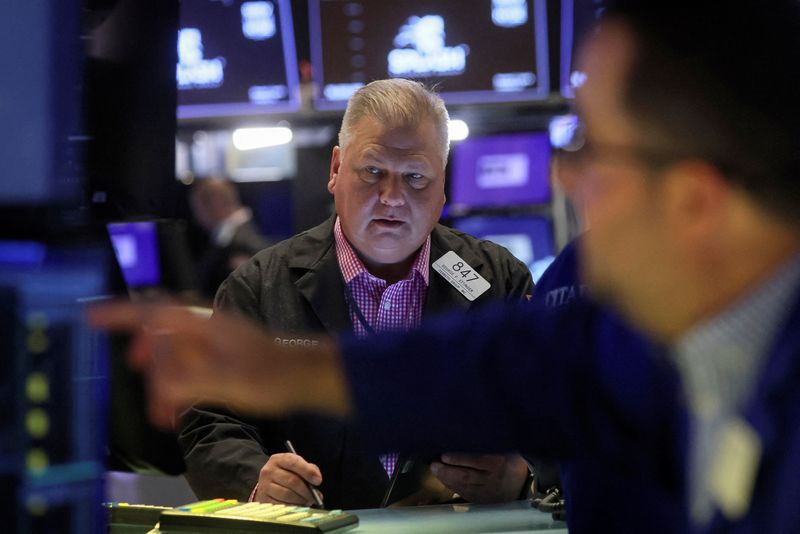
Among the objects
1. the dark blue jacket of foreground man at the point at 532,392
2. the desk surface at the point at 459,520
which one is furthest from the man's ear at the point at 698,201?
the desk surface at the point at 459,520

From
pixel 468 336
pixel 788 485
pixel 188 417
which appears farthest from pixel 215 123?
pixel 788 485

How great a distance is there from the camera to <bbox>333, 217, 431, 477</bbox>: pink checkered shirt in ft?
8.32

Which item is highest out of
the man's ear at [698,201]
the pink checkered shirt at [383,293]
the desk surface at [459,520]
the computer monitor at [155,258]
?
the man's ear at [698,201]

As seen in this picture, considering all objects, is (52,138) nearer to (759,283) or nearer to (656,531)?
(759,283)

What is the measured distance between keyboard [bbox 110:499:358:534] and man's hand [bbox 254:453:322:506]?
308 millimetres

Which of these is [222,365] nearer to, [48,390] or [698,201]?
[48,390]

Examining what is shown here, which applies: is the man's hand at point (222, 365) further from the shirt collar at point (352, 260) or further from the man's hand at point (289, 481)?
the shirt collar at point (352, 260)

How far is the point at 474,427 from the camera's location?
110cm

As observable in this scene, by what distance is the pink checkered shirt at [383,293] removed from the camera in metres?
2.54

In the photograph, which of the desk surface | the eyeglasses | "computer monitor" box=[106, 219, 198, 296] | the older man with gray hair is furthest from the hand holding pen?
"computer monitor" box=[106, 219, 198, 296]

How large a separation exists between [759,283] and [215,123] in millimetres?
4361

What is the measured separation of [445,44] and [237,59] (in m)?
1.00

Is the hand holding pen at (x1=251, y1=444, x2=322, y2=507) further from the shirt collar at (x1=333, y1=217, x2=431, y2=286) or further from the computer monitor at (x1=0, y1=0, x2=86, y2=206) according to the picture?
the computer monitor at (x1=0, y1=0, x2=86, y2=206)

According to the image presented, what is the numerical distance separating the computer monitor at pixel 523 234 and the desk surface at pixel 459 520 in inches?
111
